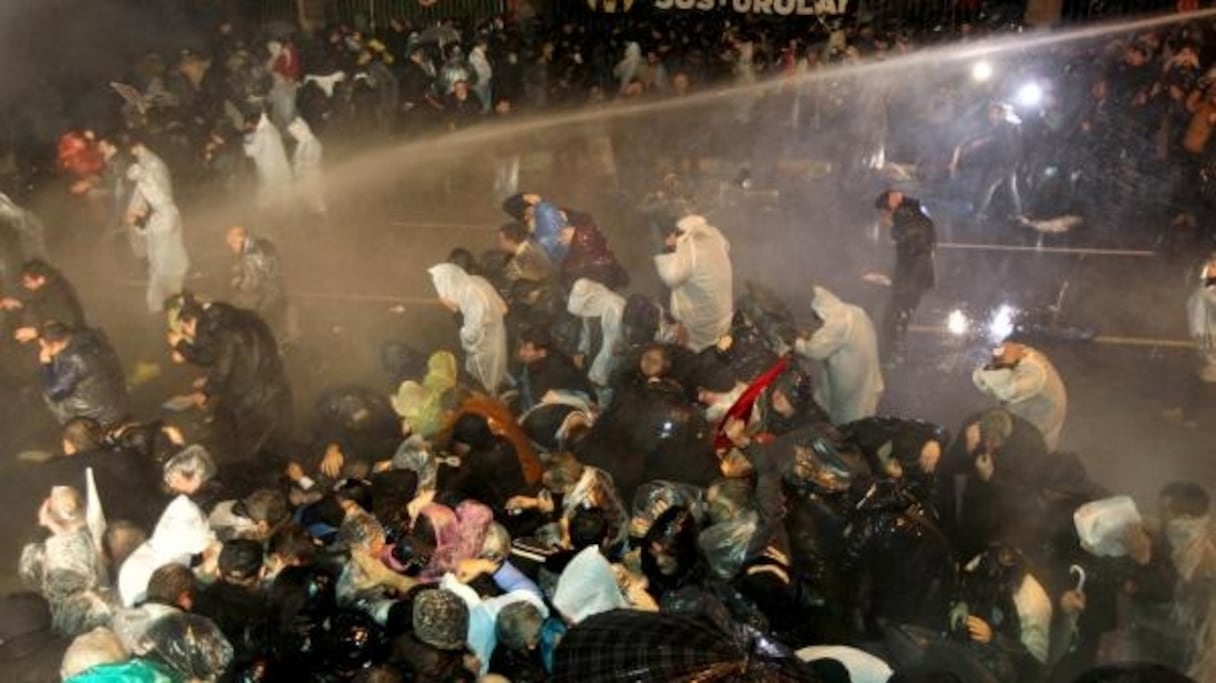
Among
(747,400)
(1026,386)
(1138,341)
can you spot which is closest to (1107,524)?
(1026,386)

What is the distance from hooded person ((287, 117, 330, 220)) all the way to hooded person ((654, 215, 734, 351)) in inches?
260

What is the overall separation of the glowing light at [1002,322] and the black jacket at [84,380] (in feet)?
26.2

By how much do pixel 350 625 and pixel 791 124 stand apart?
14.2 metres

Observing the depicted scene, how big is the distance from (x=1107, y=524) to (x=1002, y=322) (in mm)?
5749

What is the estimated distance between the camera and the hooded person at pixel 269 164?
12555 mm

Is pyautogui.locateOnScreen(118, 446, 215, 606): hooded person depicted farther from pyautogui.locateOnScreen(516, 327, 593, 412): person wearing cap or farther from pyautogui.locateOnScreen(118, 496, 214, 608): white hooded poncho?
pyautogui.locateOnScreen(516, 327, 593, 412): person wearing cap

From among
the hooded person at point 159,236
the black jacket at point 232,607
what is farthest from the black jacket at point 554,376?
the hooded person at point 159,236

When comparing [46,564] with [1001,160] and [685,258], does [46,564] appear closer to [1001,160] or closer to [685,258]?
[685,258]

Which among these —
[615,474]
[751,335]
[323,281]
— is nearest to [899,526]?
[615,474]

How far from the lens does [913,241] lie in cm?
870

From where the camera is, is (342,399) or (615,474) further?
(342,399)

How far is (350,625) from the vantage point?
168 inches

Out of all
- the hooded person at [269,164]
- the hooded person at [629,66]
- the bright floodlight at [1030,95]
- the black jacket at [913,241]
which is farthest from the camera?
the hooded person at [629,66]

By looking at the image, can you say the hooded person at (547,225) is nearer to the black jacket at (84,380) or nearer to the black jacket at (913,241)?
the black jacket at (913,241)
